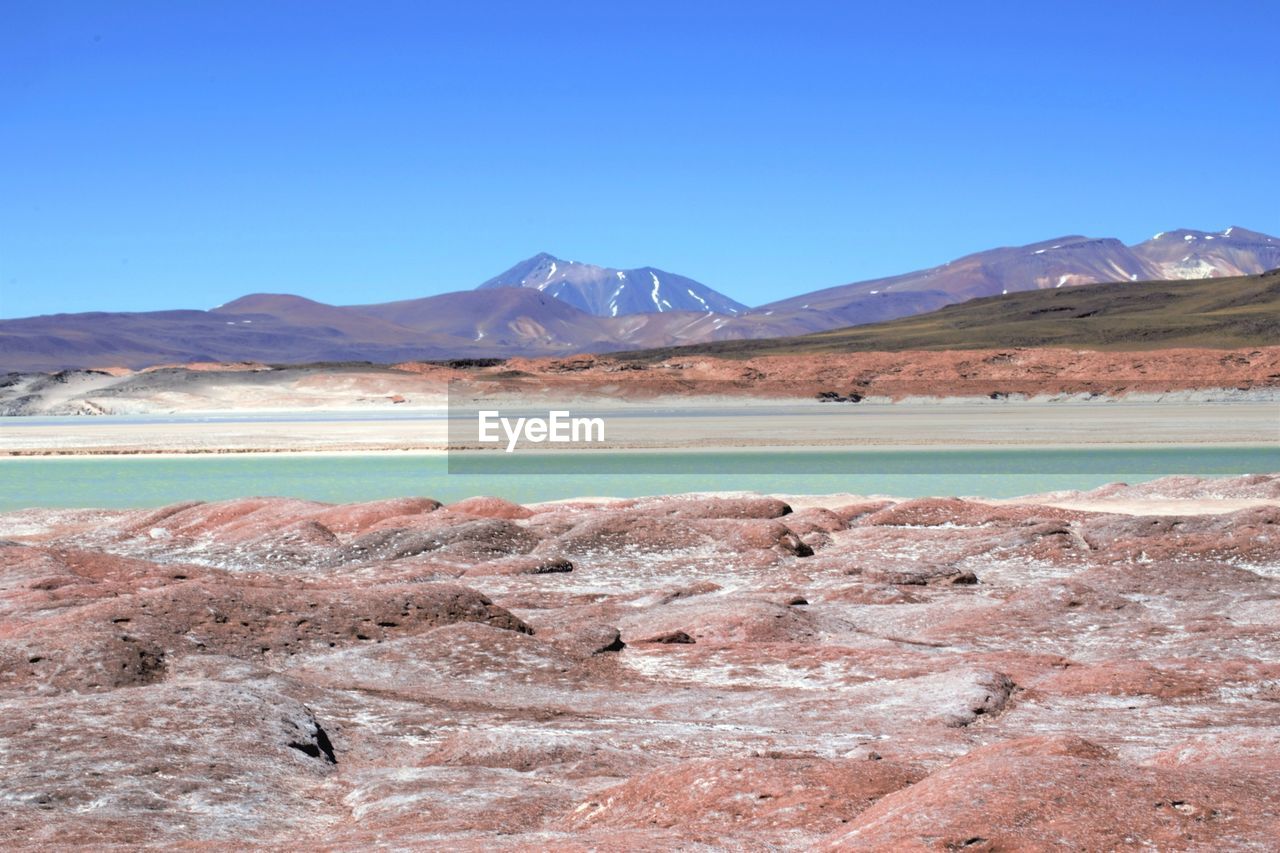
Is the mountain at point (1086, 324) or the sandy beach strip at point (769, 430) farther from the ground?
the mountain at point (1086, 324)

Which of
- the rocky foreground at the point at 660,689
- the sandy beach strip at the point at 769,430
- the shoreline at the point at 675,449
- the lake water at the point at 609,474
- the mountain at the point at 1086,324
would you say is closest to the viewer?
the rocky foreground at the point at 660,689

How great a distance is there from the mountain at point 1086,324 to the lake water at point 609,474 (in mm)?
69617

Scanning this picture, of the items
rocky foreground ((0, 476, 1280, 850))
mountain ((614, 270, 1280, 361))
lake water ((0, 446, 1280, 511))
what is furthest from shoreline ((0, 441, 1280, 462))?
mountain ((614, 270, 1280, 361))

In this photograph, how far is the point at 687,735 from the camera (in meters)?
8.30

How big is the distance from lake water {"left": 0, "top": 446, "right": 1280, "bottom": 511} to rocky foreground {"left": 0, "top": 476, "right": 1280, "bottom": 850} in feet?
45.2

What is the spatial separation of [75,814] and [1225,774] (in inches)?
201

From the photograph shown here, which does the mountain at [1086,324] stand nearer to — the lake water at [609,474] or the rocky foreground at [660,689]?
the lake water at [609,474]

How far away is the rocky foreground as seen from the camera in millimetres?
6039

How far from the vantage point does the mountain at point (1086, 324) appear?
372 ft

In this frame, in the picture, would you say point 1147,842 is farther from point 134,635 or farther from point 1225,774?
point 134,635

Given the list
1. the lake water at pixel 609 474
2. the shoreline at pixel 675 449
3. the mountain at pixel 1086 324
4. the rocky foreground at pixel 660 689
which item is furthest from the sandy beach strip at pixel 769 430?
the mountain at pixel 1086 324

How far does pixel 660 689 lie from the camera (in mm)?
10062

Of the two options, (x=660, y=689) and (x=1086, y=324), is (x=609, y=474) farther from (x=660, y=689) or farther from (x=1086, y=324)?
(x=1086, y=324)

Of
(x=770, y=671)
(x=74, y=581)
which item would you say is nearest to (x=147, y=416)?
(x=74, y=581)
